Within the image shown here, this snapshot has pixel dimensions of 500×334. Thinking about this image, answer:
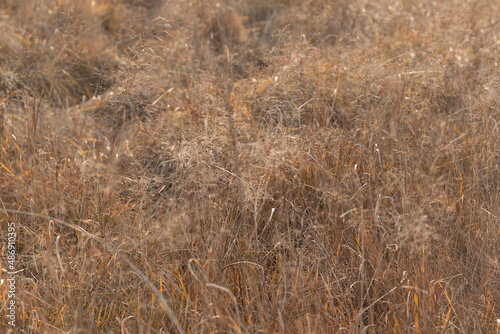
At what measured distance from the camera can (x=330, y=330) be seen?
1.29 m

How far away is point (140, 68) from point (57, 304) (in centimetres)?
90

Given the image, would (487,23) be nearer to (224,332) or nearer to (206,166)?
(206,166)

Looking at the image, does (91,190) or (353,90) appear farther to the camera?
(353,90)

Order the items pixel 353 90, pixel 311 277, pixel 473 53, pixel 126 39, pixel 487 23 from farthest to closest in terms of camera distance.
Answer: pixel 126 39, pixel 487 23, pixel 473 53, pixel 353 90, pixel 311 277

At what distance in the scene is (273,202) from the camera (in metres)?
1.77

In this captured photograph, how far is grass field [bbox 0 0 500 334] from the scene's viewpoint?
1344 mm

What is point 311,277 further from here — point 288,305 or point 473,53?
point 473,53

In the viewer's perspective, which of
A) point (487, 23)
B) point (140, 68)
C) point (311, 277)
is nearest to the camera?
point (311, 277)

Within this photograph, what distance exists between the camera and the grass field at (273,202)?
4.41 feet

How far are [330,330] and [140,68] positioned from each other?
1141 millimetres

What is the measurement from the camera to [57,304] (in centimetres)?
134

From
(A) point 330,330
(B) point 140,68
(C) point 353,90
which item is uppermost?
(B) point 140,68

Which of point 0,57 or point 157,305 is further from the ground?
point 0,57

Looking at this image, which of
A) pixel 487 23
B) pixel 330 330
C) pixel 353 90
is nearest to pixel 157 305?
pixel 330 330
